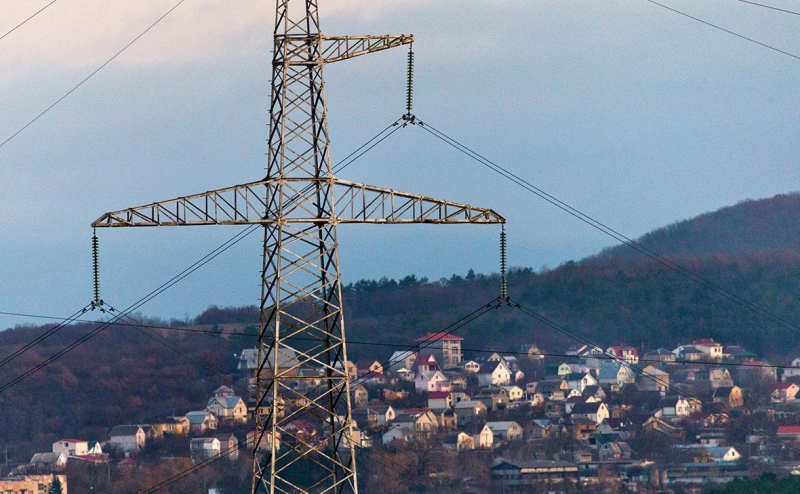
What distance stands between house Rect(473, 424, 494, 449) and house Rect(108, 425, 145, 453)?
18.6m

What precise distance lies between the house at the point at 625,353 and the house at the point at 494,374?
24.6ft

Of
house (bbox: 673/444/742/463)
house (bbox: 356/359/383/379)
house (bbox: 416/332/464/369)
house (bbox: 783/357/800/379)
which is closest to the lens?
house (bbox: 673/444/742/463)

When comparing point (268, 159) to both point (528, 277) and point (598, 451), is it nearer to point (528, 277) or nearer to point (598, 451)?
point (598, 451)

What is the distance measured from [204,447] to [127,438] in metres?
5.45

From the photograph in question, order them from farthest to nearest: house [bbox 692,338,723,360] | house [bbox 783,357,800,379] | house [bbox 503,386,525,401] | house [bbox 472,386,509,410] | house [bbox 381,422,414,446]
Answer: house [bbox 692,338,723,360] < house [bbox 783,357,800,379] < house [bbox 503,386,525,401] < house [bbox 472,386,509,410] < house [bbox 381,422,414,446]

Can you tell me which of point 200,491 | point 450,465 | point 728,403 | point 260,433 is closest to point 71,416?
point 450,465

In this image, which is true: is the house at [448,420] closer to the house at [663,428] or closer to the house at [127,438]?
the house at [663,428]

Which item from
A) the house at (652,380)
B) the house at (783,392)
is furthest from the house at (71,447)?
the house at (783,392)

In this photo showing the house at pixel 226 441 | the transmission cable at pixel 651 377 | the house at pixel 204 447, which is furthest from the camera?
the transmission cable at pixel 651 377

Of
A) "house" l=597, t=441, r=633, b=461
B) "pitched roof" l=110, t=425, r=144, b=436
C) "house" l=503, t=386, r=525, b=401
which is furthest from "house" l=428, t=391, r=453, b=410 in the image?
"pitched roof" l=110, t=425, r=144, b=436

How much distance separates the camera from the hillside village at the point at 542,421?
88938mm

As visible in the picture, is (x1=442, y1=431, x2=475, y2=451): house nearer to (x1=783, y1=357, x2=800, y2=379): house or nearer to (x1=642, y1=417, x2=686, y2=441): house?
(x1=642, y1=417, x2=686, y2=441): house

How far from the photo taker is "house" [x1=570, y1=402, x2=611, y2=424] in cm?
11038

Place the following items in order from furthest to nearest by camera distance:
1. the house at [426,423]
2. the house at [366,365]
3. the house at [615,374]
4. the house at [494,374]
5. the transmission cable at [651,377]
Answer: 1. the house at [494,374]
2. the house at [615,374]
3. the house at [366,365]
4. the transmission cable at [651,377]
5. the house at [426,423]
